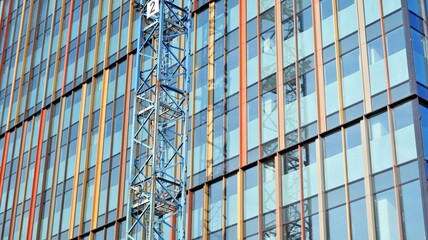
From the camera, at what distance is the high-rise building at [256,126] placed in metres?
37.2

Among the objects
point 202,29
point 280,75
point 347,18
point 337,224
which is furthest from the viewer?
point 202,29

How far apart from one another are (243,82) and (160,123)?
244 inches

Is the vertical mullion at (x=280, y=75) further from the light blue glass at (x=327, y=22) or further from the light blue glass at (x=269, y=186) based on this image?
the light blue glass at (x=327, y=22)

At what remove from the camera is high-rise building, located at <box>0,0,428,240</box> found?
37.2m

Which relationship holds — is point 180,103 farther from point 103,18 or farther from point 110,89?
point 103,18

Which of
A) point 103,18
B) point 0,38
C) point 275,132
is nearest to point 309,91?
point 275,132

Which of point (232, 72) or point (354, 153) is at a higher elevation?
point (232, 72)

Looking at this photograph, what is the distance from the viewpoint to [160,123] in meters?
49.5

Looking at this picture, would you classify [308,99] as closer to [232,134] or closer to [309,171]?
[309,171]

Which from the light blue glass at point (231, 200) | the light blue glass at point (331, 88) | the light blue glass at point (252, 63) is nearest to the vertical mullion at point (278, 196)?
the light blue glass at point (231, 200)

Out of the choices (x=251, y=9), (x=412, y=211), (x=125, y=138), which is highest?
(x=251, y=9)

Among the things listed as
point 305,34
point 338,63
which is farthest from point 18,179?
point 338,63

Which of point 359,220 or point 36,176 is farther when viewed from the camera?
point 36,176

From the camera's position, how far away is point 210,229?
44.6m
